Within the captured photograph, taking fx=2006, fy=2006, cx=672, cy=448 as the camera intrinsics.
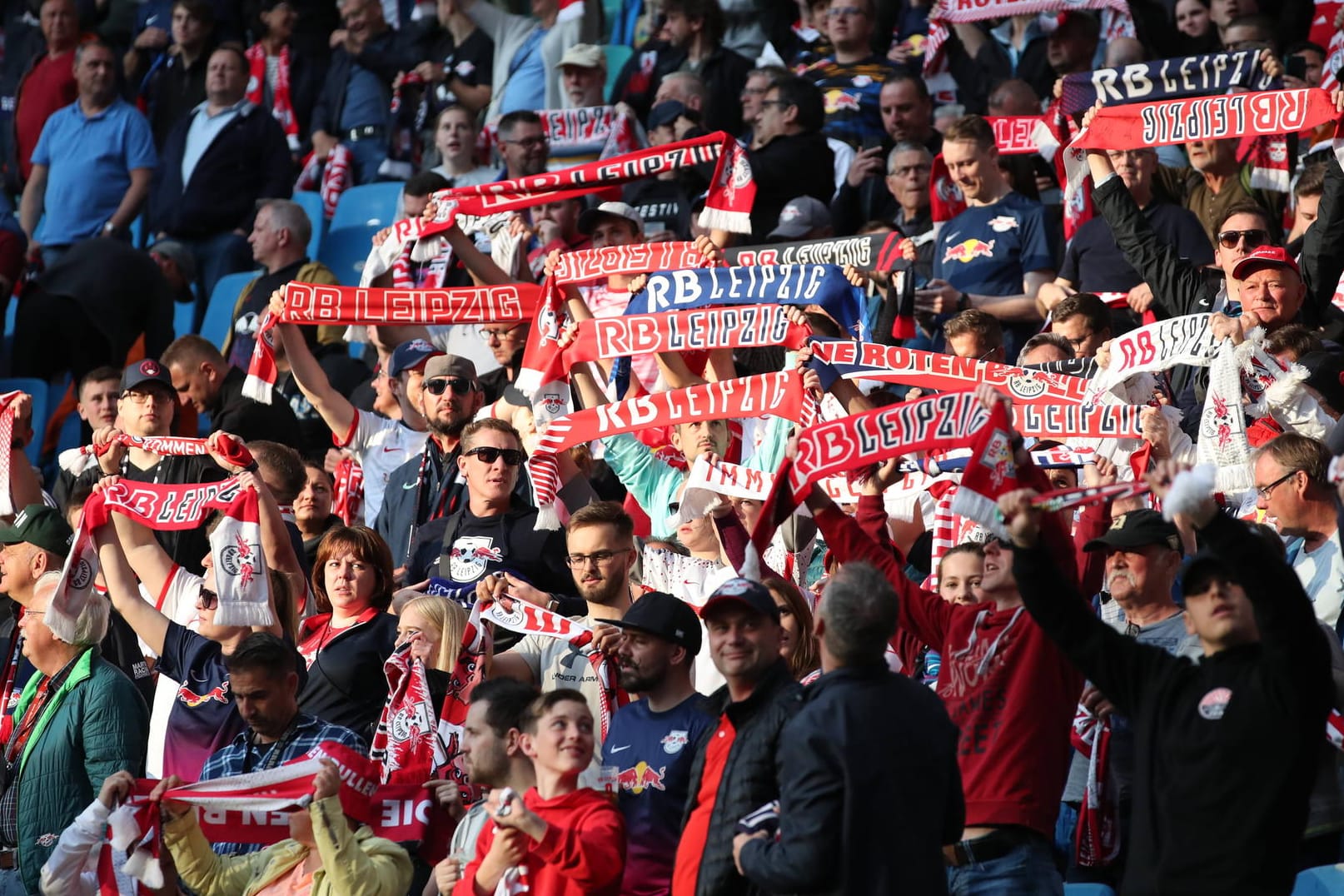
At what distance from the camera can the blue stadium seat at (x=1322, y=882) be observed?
17.8ft

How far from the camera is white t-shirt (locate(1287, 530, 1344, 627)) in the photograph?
6.06 m

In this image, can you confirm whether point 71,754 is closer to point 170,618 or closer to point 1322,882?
point 170,618

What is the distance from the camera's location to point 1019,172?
10.3 metres

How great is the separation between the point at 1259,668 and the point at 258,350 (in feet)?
19.0

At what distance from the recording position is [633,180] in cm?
977

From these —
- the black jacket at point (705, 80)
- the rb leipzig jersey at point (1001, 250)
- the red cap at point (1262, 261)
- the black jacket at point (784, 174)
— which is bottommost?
the red cap at point (1262, 261)

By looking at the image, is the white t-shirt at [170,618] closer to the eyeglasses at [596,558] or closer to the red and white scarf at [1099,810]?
the eyeglasses at [596,558]

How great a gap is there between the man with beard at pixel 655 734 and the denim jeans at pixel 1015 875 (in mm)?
782

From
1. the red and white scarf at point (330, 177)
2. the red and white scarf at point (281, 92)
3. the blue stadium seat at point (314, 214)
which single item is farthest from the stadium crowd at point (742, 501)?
the red and white scarf at point (281, 92)

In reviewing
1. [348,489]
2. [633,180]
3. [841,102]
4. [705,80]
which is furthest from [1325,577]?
[705,80]

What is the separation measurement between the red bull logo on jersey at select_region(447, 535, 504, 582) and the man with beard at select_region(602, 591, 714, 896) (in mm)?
1794

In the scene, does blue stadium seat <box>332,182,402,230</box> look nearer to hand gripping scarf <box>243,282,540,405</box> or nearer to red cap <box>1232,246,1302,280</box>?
hand gripping scarf <box>243,282,540,405</box>

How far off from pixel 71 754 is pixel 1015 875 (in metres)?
3.38

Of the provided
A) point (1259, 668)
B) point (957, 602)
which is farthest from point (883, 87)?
point (1259, 668)
